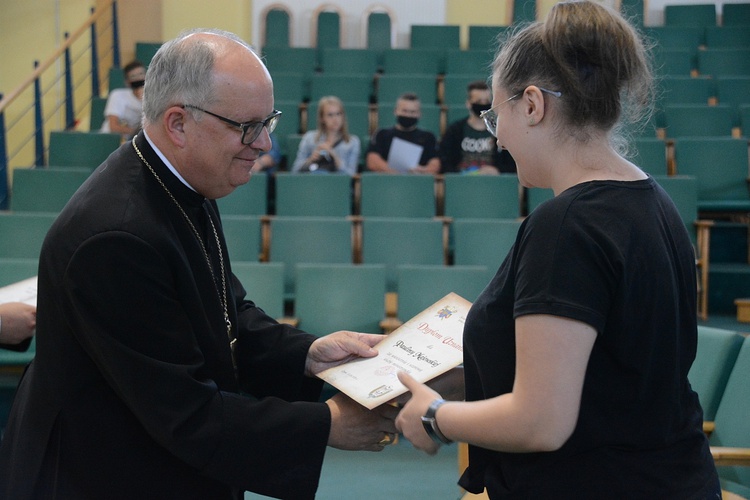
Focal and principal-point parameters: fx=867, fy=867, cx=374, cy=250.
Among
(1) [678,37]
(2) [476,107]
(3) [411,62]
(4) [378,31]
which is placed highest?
(4) [378,31]

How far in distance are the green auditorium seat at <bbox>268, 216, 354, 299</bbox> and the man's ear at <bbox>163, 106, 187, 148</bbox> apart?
332cm

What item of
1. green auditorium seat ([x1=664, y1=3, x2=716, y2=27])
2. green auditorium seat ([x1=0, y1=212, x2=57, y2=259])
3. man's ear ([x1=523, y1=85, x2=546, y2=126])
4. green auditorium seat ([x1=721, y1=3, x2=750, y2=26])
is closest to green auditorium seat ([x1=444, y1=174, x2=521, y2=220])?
green auditorium seat ([x1=0, y1=212, x2=57, y2=259])

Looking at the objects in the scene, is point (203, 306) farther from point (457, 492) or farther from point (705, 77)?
point (705, 77)

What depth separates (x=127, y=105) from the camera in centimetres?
695

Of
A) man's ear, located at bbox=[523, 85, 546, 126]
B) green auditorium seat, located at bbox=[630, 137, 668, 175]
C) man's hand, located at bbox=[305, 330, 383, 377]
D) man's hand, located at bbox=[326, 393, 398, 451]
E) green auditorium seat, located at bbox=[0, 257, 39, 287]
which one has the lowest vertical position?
green auditorium seat, located at bbox=[0, 257, 39, 287]

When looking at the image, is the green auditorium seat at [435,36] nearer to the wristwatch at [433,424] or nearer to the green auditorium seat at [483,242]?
the green auditorium seat at [483,242]

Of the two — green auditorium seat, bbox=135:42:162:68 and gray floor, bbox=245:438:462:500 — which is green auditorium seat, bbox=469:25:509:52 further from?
gray floor, bbox=245:438:462:500

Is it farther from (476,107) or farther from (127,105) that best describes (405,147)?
(127,105)

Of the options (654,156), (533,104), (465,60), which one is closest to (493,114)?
(533,104)

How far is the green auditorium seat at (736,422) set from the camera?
101 inches

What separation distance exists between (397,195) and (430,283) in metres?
1.39

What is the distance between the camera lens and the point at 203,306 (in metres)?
1.68

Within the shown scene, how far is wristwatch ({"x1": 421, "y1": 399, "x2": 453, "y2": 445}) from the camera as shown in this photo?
145cm

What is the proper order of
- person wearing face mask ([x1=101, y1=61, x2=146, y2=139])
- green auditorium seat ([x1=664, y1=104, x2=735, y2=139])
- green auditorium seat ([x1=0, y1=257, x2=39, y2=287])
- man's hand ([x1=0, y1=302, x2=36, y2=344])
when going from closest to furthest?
1. man's hand ([x1=0, y1=302, x2=36, y2=344])
2. green auditorium seat ([x1=0, y1=257, x2=39, y2=287])
3. person wearing face mask ([x1=101, y1=61, x2=146, y2=139])
4. green auditorium seat ([x1=664, y1=104, x2=735, y2=139])
